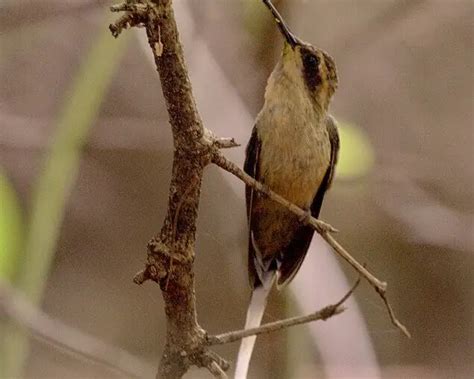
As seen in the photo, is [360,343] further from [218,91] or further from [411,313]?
[411,313]

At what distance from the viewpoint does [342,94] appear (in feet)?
8.16

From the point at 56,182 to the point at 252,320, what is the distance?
35 cm

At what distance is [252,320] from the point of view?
101 centimetres

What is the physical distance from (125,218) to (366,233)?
0.72m

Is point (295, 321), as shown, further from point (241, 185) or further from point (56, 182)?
point (241, 185)

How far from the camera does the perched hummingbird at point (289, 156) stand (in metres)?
1.14

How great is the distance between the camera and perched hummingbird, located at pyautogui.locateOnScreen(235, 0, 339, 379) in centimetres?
114

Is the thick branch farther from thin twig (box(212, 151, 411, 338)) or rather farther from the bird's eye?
the bird's eye

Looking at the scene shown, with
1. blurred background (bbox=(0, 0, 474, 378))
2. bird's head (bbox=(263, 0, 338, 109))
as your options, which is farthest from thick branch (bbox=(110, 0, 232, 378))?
blurred background (bbox=(0, 0, 474, 378))

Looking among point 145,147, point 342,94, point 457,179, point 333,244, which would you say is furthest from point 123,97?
point 333,244

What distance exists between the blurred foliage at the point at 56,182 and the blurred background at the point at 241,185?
358 millimetres

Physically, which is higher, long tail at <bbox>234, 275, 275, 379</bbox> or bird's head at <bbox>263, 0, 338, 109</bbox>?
bird's head at <bbox>263, 0, 338, 109</bbox>

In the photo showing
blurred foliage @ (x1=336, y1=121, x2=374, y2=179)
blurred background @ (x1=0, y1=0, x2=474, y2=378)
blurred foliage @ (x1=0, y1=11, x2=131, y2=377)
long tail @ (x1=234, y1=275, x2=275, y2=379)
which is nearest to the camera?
long tail @ (x1=234, y1=275, x2=275, y2=379)

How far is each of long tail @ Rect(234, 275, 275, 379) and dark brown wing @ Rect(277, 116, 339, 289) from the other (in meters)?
0.03
